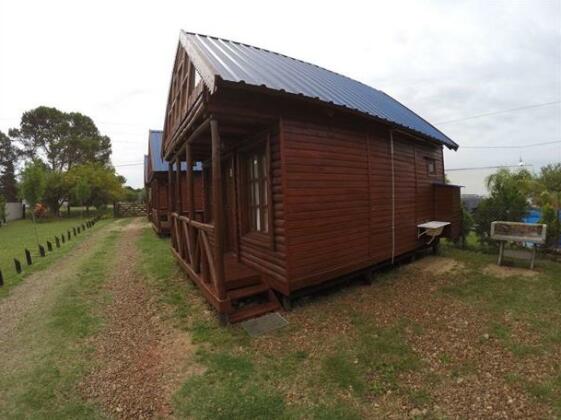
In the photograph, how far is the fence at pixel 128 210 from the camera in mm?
27922

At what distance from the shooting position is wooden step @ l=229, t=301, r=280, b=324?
429 cm

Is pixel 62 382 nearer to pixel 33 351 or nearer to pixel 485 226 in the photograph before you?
pixel 33 351

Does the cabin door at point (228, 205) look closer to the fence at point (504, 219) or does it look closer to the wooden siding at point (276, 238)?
the wooden siding at point (276, 238)

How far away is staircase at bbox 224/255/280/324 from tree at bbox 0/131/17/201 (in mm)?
46620

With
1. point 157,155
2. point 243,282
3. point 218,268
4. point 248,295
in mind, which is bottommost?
point 248,295

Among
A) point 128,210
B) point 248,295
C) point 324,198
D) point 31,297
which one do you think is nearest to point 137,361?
point 248,295

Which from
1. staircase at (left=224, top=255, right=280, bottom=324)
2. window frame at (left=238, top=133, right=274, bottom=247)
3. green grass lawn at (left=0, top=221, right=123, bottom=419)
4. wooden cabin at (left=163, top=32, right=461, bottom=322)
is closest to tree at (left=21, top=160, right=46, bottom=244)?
green grass lawn at (left=0, top=221, right=123, bottom=419)

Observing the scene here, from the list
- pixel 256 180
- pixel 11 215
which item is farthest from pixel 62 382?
pixel 11 215

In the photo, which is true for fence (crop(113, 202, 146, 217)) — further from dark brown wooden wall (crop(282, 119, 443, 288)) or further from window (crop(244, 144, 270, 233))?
dark brown wooden wall (crop(282, 119, 443, 288))

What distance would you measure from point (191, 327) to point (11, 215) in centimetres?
3443

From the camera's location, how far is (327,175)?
195 inches

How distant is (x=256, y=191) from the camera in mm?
5777

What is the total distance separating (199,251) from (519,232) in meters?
6.81

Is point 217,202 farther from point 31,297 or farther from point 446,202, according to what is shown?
point 446,202
